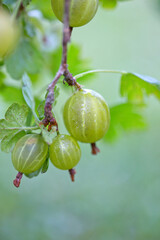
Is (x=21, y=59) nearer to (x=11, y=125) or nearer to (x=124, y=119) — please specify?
(x=11, y=125)

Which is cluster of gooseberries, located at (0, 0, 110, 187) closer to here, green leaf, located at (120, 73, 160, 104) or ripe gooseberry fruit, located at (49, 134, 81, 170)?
ripe gooseberry fruit, located at (49, 134, 81, 170)

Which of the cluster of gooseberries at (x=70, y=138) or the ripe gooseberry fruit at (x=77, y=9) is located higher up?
the ripe gooseberry fruit at (x=77, y=9)

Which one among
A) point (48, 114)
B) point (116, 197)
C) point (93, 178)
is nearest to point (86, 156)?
point (93, 178)

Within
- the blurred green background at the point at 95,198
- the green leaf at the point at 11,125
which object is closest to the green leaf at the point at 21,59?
the green leaf at the point at 11,125

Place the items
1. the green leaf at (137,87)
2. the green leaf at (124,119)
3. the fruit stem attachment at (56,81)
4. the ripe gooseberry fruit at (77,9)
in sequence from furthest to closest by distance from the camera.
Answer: the green leaf at (124,119) < the green leaf at (137,87) < the ripe gooseberry fruit at (77,9) < the fruit stem attachment at (56,81)

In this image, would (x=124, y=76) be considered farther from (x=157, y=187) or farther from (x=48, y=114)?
(x=157, y=187)

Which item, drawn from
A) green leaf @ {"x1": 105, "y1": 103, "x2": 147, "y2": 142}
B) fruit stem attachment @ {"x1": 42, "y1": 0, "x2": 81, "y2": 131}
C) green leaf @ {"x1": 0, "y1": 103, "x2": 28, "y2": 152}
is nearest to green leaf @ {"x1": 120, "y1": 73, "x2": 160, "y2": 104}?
green leaf @ {"x1": 105, "y1": 103, "x2": 147, "y2": 142}

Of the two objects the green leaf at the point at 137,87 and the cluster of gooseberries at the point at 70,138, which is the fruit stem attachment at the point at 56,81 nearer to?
the cluster of gooseberries at the point at 70,138
